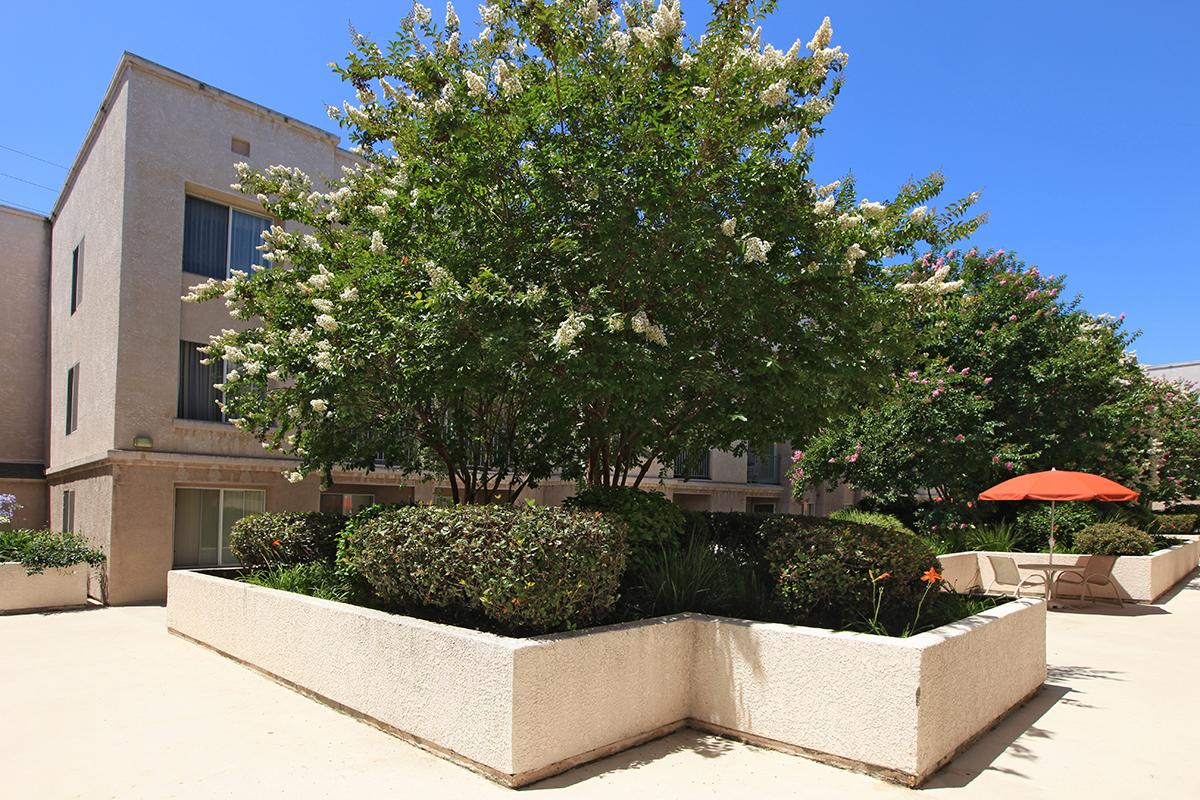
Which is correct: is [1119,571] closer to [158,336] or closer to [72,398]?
[158,336]

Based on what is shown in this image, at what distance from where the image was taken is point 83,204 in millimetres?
16312

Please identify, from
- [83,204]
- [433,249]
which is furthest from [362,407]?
[83,204]

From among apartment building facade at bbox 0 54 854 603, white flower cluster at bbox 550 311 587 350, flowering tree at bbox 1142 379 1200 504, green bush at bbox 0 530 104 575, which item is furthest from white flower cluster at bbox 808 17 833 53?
flowering tree at bbox 1142 379 1200 504

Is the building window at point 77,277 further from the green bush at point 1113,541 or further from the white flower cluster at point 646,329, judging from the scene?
the green bush at point 1113,541

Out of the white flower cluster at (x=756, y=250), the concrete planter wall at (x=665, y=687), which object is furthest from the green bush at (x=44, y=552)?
Result: the white flower cluster at (x=756, y=250)

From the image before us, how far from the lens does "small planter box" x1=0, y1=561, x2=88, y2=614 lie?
1275 centimetres

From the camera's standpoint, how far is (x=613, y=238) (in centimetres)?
673

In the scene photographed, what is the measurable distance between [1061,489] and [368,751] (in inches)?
440

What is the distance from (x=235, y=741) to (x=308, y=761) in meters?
0.82

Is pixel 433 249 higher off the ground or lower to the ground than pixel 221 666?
higher

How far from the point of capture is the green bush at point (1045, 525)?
16516mm

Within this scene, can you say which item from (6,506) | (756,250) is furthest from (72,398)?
(756,250)

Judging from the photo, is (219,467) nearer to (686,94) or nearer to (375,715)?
(375,715)

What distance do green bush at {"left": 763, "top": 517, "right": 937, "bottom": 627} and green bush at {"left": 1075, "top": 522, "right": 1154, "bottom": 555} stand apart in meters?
10.5
